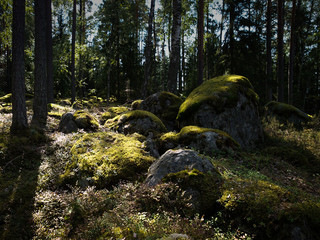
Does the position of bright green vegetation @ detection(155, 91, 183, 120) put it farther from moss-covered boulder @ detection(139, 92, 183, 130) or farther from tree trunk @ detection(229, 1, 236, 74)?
tree trunk @ detection(229, 1, 236, 74)

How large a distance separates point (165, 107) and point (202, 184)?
7.54 metres

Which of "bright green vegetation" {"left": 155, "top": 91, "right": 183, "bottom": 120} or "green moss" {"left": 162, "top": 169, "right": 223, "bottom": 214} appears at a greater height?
"bright green vegetation" {"left": 155, "top": 91, "right": 183, "bottom": 120}

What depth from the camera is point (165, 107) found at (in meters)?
10.9

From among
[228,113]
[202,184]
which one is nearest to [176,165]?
[202,184]

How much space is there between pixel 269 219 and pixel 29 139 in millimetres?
8122

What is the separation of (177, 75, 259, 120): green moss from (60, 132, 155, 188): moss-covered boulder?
3.73m

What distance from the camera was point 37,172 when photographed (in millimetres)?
5578

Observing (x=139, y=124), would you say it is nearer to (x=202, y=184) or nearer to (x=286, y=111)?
(x=202, y=184)

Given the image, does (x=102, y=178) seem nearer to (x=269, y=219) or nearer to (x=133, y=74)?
(x=269, y=219)

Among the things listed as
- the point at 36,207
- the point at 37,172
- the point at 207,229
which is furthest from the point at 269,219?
the point at 37,172

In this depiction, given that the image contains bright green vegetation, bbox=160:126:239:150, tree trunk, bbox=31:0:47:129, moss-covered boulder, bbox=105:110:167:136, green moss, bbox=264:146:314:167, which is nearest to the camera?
bright green vegetation, bbox=160:126:239:150

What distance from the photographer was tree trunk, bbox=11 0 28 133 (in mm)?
7484

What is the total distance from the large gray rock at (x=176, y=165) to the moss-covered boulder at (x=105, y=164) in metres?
0.67

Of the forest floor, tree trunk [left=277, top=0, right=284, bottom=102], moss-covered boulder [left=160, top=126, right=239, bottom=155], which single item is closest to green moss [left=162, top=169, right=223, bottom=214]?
the forest floor
